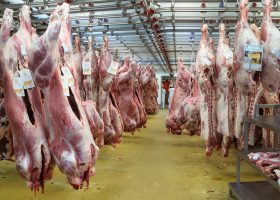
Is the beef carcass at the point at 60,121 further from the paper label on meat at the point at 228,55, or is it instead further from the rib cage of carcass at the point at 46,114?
the paper label on meat at the point at 228,55

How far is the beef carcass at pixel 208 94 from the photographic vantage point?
235 inches

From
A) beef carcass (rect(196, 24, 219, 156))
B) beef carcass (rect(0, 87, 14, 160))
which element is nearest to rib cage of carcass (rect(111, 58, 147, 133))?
beef carcass (rect(196, 24, 219, 156))

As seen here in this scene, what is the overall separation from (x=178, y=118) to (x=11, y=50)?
5.33m

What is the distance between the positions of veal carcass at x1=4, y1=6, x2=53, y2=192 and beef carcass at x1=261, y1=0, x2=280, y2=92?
8.27ft

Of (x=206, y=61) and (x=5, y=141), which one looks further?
(x=206, y=61)

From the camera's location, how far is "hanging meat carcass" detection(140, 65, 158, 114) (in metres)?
13.0

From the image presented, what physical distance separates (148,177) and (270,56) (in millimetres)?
2494

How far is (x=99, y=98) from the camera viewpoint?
638cm

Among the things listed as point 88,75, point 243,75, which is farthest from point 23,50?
point 243,75

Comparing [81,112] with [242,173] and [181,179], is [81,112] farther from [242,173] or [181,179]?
[242,173]

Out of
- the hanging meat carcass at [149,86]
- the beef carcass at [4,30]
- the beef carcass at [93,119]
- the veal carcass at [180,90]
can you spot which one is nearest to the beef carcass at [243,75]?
the beef carcass at [93,119]

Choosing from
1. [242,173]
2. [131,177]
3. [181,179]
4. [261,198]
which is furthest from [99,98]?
[261,198]

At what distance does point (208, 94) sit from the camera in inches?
241

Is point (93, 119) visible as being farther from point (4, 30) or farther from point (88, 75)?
point (4, 30)
